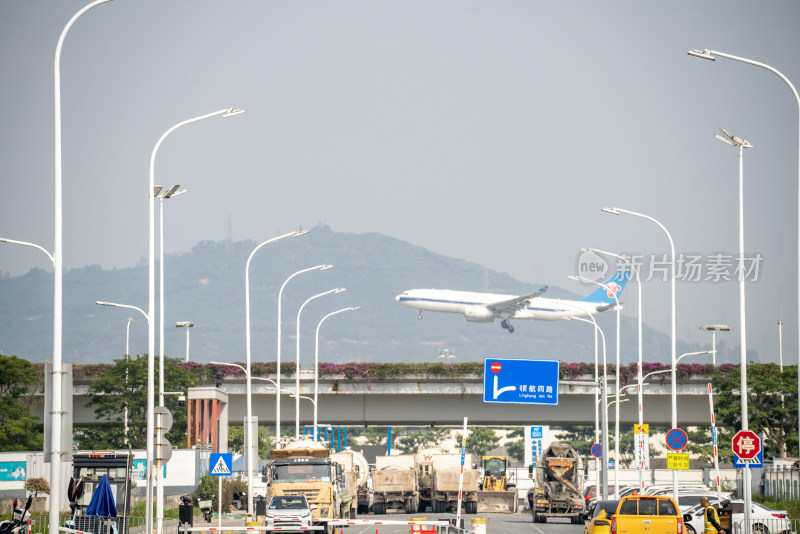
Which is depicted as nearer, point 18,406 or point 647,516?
point 647,516

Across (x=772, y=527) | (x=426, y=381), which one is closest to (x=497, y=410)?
(x=426, y=381)

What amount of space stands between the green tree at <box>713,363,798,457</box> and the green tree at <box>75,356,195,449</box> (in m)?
37.4

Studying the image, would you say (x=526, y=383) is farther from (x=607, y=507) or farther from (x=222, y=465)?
(x=607, y=507)

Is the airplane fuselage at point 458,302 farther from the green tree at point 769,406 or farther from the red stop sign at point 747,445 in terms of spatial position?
the red stop sign at point 747,445

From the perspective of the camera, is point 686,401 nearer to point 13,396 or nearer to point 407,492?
point 407,492

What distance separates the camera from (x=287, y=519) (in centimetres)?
2995

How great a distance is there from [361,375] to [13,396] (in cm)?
2311

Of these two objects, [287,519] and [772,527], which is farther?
[772,527]

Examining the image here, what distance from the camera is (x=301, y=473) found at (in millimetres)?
34531

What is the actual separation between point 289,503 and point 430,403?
4743cm

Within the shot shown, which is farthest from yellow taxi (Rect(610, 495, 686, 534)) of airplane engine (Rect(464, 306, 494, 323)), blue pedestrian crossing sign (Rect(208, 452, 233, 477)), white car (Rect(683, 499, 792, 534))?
airplane engine (Rect(464, 306, 494, 323))

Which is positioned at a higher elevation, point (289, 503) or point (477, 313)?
point (477, 313)

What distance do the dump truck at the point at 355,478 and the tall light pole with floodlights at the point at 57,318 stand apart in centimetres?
2121

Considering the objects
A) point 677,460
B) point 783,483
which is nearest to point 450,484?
point 783,483
